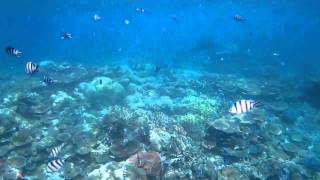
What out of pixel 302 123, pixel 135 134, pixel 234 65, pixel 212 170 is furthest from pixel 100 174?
pixel 234 65

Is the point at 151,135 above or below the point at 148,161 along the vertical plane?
above

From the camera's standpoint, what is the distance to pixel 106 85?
18.4 metres

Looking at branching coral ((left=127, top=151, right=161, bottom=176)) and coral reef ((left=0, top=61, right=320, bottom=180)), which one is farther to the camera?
coral reef ((left=0, top=61, right=320, bottom=180))

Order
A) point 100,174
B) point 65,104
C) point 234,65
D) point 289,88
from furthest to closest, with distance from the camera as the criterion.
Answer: point 234,65 < point 289,88 < point 65,104 < point 100,174

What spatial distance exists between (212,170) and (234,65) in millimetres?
24222

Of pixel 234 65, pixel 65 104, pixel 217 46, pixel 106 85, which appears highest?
pixel 217 46

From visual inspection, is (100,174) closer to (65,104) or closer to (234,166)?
(234,166)

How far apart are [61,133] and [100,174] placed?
4152 mm

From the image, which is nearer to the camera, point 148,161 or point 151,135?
point 148,161

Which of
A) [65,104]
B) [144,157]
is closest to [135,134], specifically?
[144,157]

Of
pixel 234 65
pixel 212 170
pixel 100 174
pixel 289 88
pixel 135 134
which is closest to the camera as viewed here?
pixel 100 174

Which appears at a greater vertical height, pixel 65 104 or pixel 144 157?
pixel 65 104

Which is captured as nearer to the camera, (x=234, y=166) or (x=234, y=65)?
(x=234, y=166)

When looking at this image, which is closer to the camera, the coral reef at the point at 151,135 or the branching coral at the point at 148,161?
the branching coral at the point at 148,161
